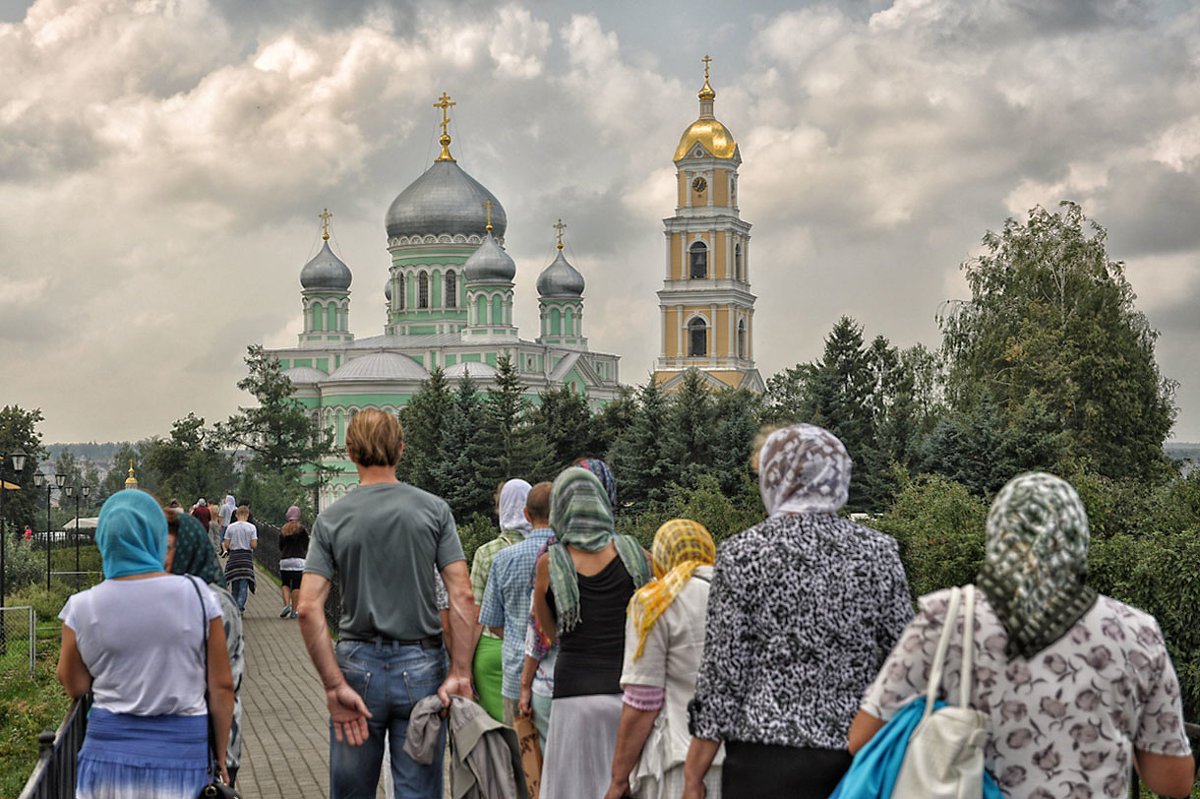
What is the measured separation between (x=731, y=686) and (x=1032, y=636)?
96 cm

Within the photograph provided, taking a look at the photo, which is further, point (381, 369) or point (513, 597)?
point (381, 369)

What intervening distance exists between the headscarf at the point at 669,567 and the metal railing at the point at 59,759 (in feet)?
6.06

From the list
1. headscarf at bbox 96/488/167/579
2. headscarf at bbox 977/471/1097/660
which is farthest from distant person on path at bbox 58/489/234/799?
headscarf at bbox 977/471/1097/660

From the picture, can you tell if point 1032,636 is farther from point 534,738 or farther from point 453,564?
point 534,738

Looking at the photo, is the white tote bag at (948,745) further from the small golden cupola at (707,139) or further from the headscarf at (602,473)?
the small golden cupola at (707,139)

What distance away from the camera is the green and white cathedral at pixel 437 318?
6962cm

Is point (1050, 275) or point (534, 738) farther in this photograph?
point (1050, 275)

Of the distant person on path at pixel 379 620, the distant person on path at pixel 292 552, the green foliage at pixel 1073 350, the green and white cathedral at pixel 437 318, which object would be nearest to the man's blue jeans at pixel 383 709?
the distant person on path at pixel 379 620

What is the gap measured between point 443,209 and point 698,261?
1347 centimetres

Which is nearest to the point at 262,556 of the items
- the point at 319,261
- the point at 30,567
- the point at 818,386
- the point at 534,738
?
the point at 30,567

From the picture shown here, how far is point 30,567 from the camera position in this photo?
25047mm

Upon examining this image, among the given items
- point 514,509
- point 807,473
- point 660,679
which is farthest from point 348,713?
point 514,509

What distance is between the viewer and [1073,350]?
35.6 meters

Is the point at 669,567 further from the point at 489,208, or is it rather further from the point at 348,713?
the point at 489,208
